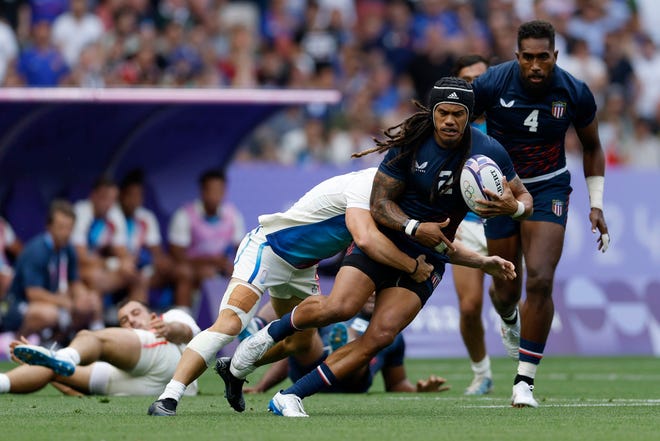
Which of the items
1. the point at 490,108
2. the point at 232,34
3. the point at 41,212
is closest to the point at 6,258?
the point at 41,212

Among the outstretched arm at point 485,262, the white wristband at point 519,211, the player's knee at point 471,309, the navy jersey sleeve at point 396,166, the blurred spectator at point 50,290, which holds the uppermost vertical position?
the navy jersey sleeve at point 396,166

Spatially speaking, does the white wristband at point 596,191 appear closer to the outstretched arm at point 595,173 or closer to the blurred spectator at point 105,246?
the outstretched arm at point 595,173

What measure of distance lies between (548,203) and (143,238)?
846cm

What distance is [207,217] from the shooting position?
681 inches

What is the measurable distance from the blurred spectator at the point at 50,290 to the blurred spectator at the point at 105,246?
2.99ft

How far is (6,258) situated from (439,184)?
926 centimetres

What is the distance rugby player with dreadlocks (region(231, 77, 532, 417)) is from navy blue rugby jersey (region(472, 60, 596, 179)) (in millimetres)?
1094

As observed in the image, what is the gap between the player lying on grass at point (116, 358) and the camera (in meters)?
10.0

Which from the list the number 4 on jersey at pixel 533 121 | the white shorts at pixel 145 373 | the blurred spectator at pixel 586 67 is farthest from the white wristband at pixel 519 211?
the blurred spectator at pixel 586 67

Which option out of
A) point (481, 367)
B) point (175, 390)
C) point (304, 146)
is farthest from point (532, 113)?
point (304, 146)

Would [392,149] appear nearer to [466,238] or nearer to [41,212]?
[466,238]

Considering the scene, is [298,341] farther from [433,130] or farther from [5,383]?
[5,383]

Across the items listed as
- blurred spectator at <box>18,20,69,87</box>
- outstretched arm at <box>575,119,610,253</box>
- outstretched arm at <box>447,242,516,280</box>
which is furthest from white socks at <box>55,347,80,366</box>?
blurred spectator at <box>18,20,69,87</box>

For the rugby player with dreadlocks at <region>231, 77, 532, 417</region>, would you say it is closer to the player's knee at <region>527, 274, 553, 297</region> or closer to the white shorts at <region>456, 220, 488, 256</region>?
the player's knee at <region>527, 274, 553, 297</region>
